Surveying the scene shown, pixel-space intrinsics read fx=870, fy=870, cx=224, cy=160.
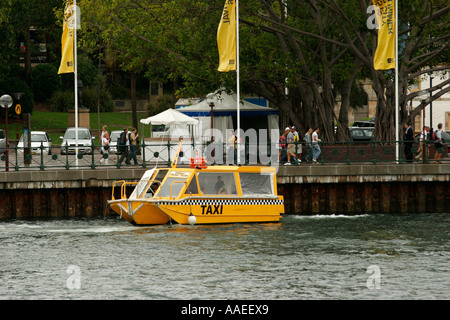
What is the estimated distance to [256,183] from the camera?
97.9 ft

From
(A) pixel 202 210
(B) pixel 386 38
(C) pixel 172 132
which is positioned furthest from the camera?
(C) pixel 172 132

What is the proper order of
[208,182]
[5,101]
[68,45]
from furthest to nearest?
[5,101] → [68,45] → [208,182]

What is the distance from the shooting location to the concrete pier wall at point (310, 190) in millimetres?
32406

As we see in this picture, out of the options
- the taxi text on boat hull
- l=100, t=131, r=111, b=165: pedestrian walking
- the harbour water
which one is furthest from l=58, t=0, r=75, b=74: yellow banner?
the taxi text on boat hull

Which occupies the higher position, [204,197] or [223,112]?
[223,112]

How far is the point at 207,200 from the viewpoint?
2897 cm

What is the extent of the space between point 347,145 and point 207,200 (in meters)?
7.16

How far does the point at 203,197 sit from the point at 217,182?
85 cm

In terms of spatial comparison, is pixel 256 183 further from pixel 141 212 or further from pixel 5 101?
pixel 5 101

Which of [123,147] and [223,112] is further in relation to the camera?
[223,112]

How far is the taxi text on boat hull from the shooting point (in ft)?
94.2

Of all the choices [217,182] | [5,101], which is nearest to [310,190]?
[217,182]
